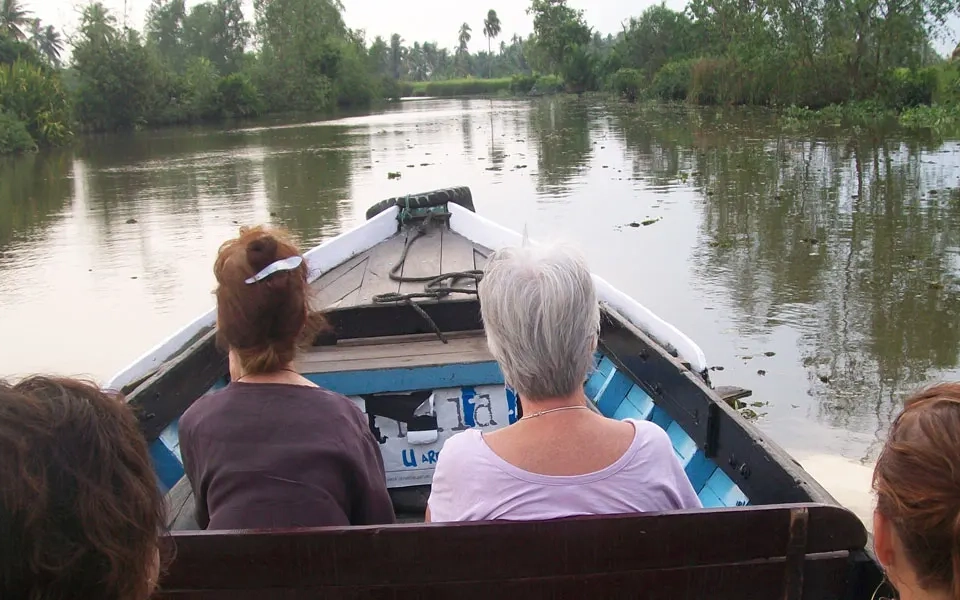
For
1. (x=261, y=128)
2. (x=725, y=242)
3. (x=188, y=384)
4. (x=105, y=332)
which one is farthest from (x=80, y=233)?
(x=261, y=128)

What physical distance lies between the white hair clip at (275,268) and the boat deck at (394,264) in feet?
6.67

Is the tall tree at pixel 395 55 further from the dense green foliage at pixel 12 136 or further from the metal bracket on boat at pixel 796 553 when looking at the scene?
the metal bracket on boat at pixel 796 553

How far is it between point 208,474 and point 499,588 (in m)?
0.78

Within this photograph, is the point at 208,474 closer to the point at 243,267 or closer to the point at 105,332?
the point at 243,267

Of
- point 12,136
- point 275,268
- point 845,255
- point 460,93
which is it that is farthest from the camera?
point 460,93

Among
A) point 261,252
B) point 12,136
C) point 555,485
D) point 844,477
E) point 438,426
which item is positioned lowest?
point 844,477

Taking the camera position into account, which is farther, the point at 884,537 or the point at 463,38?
the point at 463,38

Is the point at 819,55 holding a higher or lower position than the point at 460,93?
lower

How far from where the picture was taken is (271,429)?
6.42ft

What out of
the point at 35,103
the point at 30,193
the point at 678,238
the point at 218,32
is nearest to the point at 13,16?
the point at 218,32

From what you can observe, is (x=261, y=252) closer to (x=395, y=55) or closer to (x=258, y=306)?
(x=258, y=306)

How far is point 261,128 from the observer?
3694 centimetres

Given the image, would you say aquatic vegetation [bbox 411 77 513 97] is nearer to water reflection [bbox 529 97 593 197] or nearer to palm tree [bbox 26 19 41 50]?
palm tree [bbox 26 19 41 50]

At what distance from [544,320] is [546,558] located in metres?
0.49
